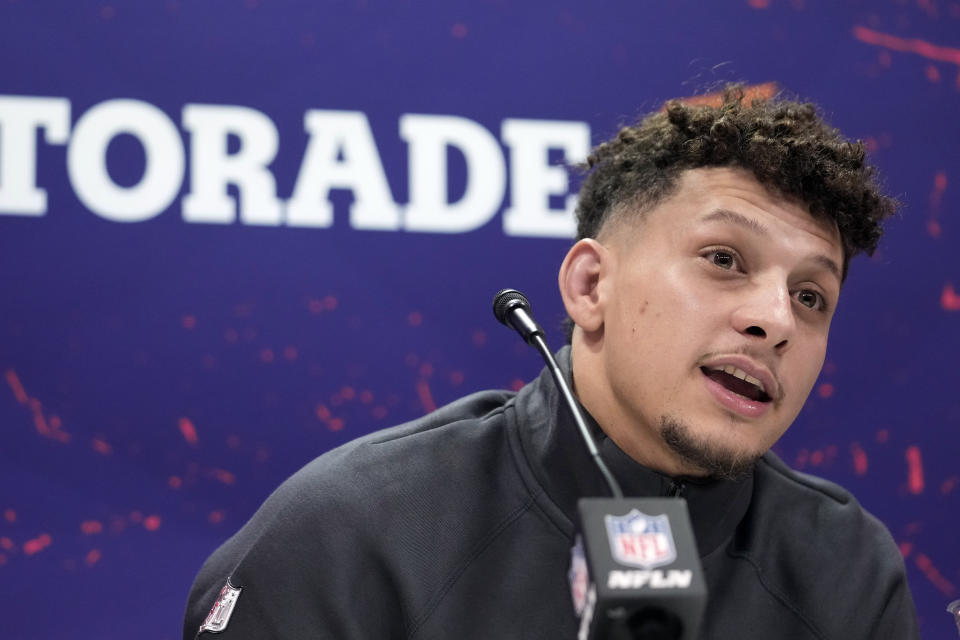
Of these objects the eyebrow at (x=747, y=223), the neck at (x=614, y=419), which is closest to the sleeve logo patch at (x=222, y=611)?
the neck at (x=614, y=419)

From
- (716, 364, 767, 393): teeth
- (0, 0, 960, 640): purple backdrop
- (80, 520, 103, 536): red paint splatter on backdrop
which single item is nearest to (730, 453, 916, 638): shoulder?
(716, 364, 767, 393): teeth

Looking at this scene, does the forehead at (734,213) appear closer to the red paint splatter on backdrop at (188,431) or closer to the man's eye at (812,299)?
the man's eye at (812,299)

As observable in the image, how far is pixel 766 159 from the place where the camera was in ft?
4.78

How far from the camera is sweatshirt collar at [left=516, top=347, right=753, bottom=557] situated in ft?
4.73

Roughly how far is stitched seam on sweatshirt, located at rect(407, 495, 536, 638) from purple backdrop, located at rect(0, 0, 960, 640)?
618 millimetres

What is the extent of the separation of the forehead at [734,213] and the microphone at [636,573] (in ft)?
1.99

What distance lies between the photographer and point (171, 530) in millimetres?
1949

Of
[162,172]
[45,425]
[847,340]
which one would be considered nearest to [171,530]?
[45,425]

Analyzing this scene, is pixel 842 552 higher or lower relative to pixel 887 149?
lower

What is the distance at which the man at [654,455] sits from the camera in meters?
1.37

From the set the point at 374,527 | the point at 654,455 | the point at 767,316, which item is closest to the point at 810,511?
the point at 654,455

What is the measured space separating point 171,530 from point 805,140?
1150 millimetres

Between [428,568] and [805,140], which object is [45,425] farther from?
[805,140]

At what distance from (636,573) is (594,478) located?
0.62m
